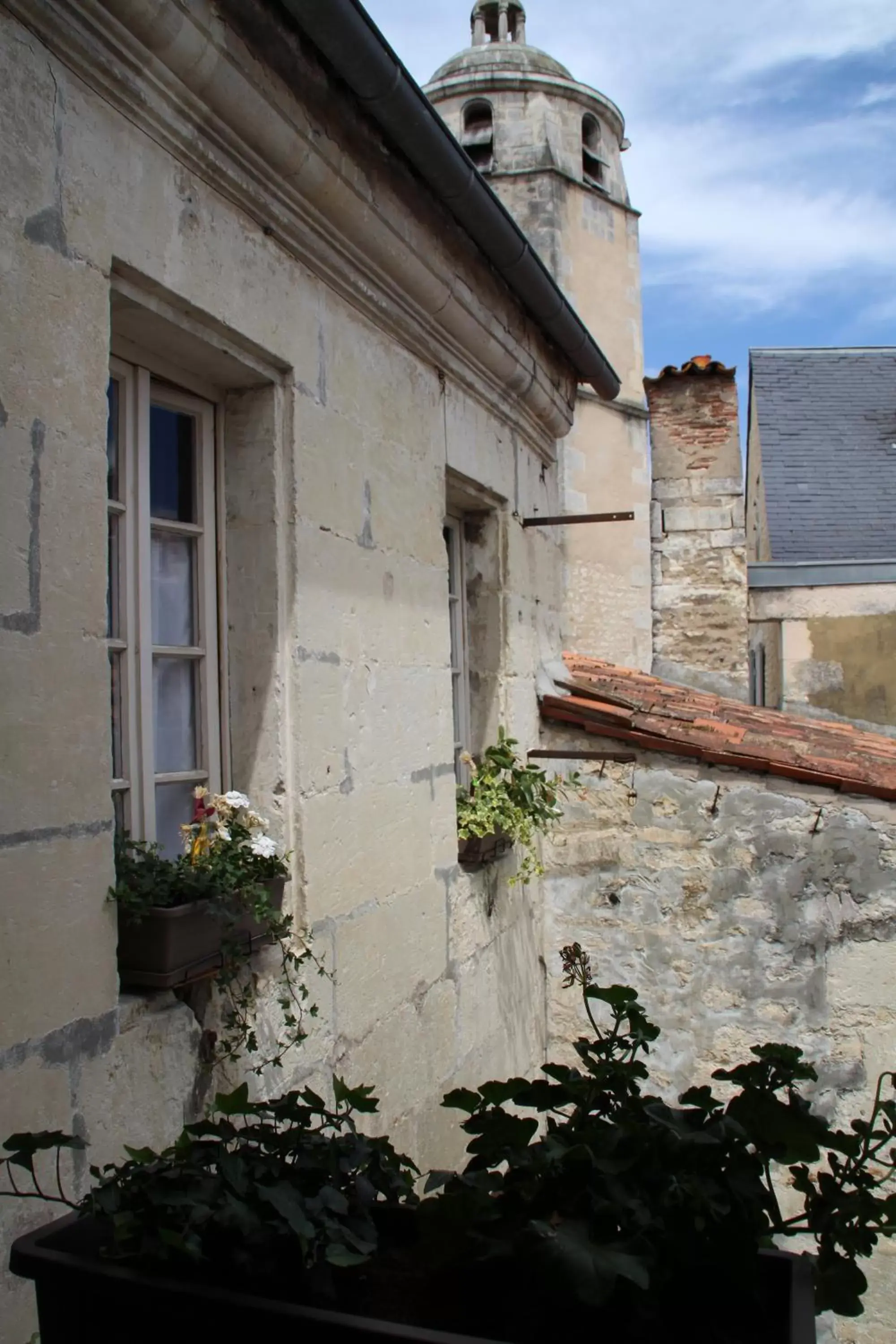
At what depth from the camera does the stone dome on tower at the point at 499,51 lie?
12.3 m

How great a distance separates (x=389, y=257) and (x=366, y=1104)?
105 inches

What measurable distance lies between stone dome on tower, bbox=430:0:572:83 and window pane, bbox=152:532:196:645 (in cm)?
1122

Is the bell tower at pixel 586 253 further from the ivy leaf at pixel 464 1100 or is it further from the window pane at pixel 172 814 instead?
the ivy leaf at pixel 464 1100

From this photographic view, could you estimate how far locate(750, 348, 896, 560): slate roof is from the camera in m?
13.2

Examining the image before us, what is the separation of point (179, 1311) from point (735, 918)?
4.23m

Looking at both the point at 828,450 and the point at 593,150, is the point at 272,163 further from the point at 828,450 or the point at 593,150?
the point at 828,450

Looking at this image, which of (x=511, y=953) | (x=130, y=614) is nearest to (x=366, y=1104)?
(x=130, y=614)

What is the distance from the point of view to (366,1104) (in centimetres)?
147

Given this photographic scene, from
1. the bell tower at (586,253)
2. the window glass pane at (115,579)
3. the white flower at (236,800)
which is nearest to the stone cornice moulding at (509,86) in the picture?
the bell tower at (586,253)

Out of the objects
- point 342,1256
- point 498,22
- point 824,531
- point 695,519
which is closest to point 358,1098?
point 342,1256

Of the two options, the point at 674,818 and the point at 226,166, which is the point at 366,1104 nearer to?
the point at 226,166

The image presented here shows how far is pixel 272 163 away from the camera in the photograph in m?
2.79

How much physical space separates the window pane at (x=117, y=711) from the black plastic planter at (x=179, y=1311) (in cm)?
Answer: 129

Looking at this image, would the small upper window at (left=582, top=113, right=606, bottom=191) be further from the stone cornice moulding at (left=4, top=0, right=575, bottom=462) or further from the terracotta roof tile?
the stone cornice moulding at (left=4, top=0, right=575, bottom=462)
